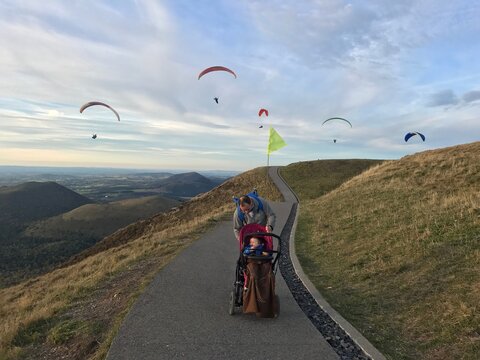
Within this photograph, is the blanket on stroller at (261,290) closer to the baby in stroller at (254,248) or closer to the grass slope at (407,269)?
the baby in stroller at (254,248)

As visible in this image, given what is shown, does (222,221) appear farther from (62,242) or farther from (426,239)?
(62,242)

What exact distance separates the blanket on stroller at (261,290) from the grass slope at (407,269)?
161 cm

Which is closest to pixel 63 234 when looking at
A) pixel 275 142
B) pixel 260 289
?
pixel 275 142

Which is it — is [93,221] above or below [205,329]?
below

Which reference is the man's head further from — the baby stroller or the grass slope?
the grass slope

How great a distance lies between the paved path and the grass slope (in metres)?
1.17

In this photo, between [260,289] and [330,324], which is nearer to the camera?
[330,324]

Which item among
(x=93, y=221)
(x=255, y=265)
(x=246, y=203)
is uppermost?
(x=246, y=203)

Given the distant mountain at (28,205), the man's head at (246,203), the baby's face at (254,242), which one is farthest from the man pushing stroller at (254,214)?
the distant mountain at (28,205)

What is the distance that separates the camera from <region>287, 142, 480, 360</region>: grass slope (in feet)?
20.8

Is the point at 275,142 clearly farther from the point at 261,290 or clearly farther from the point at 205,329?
the point at 205,329

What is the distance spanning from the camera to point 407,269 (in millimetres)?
9438

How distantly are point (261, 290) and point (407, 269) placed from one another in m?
4.22

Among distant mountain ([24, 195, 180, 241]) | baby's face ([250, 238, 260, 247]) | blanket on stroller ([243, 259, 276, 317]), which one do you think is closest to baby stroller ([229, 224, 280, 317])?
blanket on stroller ([243, 259, 276, 317])
